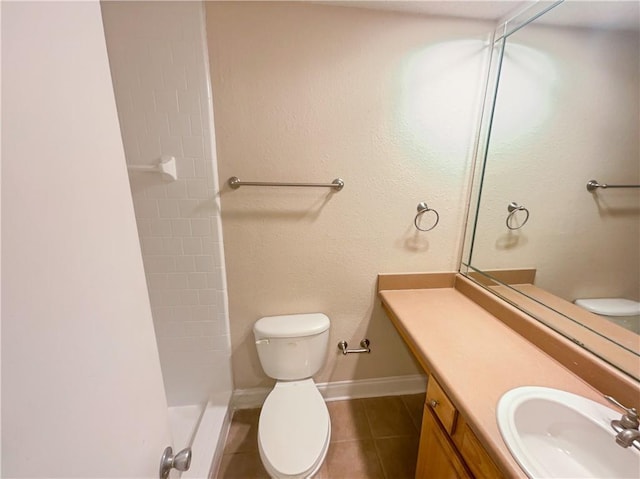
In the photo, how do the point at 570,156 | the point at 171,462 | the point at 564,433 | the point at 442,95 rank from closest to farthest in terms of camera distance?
the point at 171,462 → the point at 564,433 → the point at 570,156 → the point at 442,95

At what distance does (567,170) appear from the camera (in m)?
1.23

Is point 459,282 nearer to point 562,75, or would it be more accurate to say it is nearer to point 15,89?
point 562,75

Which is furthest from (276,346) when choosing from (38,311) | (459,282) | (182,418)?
(38,311)

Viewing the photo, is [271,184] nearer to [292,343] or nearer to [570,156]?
[292,343]

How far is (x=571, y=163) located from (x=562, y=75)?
40 centimetres

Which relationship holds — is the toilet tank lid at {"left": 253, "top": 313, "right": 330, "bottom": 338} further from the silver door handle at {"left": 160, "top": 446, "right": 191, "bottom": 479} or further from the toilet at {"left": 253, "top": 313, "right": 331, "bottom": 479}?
the silver door handle at {"left": 160, "top": 446, "right": 191, "bottom": 479}

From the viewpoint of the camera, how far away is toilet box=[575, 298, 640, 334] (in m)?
1.01

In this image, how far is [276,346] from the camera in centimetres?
142

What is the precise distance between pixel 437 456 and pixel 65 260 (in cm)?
128

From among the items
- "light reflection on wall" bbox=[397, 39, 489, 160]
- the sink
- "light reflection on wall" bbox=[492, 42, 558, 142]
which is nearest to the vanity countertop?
the sink

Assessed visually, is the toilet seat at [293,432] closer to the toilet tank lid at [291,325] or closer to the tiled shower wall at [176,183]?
the toilet tank lid at [291,325]

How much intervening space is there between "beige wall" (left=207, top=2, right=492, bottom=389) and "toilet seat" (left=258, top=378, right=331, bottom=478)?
37cm

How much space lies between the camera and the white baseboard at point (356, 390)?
1659mm

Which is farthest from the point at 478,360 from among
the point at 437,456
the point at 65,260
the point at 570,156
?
the point at 65,260
